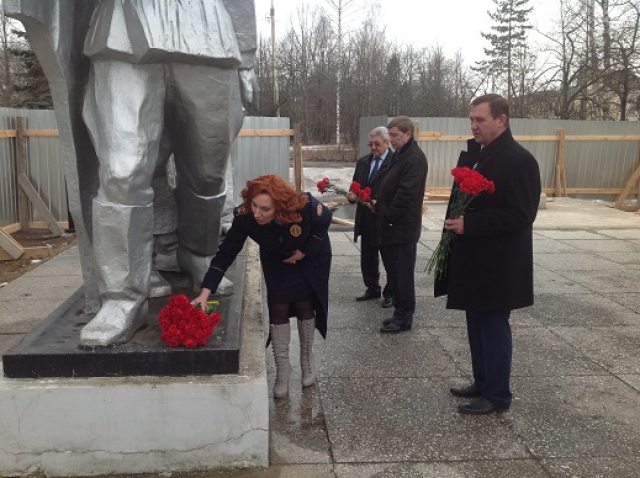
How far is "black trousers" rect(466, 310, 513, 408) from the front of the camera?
3354 millimetres

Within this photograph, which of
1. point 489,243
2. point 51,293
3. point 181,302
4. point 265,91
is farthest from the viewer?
point 265,91

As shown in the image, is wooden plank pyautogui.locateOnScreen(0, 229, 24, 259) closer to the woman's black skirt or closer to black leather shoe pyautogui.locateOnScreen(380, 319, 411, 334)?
black leather shoe pyautogui.locateOnScreen(380, 319, 411, 334)

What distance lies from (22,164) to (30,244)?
1.48m

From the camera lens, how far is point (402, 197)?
4.80m

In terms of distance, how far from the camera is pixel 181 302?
293 cm

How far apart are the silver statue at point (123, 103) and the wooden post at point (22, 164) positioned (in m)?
7.82

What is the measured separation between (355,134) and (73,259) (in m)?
28.0

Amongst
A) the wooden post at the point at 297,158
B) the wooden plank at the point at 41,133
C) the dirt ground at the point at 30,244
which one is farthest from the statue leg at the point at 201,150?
the wooden post at the point at 297,158

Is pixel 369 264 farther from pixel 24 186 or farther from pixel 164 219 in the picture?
pixel 24 186

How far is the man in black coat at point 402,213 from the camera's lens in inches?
190

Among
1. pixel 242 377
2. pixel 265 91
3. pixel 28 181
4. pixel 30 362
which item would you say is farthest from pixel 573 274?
pixel 265 91

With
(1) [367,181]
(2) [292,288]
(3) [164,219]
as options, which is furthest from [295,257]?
(1) [367,181]

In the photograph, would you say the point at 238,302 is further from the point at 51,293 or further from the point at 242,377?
the point at 51,293

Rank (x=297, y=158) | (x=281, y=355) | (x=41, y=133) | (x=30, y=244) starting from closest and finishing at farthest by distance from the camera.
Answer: (x=281, y=355) → (x=30, y=244) → (x=41, y=133) → (x=297, y=158)
